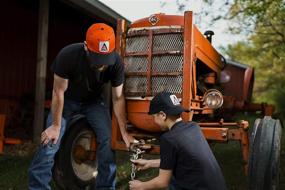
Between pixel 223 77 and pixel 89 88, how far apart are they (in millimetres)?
3201

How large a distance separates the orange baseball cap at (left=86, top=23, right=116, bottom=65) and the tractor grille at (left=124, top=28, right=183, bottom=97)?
692 millimetres

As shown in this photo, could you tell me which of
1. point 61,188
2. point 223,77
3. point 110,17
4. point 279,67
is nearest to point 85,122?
point 61,188

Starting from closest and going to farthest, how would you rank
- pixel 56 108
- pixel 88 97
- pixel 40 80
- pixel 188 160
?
pixel 188 160
pixel 56 108
pixel 88 97
pixel 40 80

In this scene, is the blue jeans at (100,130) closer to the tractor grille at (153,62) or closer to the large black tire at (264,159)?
the tractor grille at (153,62)

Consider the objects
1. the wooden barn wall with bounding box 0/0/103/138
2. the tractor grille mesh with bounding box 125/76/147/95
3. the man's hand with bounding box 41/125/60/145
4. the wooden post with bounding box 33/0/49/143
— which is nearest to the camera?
the man's hand with bounding box 41/125/60/145

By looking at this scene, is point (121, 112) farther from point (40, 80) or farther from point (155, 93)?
point (40, 80)

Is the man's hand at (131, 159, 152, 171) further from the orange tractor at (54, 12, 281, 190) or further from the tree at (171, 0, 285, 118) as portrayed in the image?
the tree at (171, 0, 285, 118)

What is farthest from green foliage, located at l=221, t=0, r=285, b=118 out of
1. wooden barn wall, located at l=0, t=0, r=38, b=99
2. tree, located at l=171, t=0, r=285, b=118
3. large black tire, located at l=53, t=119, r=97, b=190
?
large black tire, located at l=53, t=119, r=97, b=190

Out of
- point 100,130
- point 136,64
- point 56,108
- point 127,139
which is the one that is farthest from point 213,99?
point 56,108

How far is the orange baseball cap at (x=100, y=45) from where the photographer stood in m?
4.09

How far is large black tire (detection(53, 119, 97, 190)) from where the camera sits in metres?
4.96

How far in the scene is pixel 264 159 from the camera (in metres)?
4.03

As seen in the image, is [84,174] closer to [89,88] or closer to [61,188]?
[61,188]

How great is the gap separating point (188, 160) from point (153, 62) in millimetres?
1780
